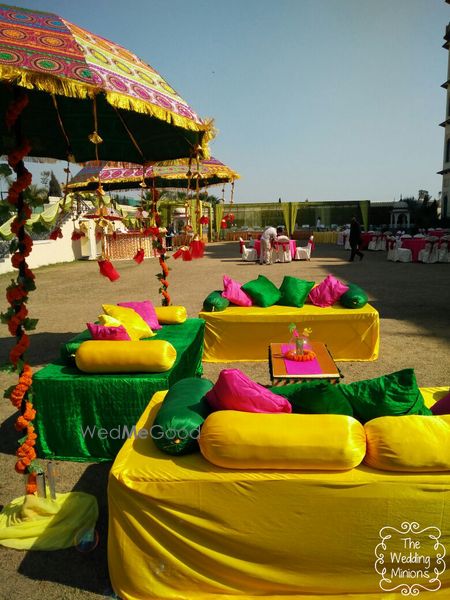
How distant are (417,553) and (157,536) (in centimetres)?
144

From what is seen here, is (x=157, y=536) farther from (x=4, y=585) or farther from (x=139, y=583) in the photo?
(x=4, y=585)

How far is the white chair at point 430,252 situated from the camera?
16.9 m

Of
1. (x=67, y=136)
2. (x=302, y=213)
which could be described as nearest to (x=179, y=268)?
(x=67, y=136)

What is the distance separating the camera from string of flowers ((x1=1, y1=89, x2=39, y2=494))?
2.81 metres

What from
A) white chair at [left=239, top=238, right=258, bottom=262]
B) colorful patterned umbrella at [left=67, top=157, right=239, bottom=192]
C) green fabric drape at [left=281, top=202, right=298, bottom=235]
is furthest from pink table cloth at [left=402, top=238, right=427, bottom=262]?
green fabric drape at [left=281, top=202, right=298, bottom=235]

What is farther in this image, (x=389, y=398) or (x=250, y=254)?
(x=250, y=254)

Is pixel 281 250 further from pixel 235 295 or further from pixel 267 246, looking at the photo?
pixel 235 295

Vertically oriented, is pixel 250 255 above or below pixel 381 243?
below

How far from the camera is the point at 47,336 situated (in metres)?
7.38

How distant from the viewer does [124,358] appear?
3676mm

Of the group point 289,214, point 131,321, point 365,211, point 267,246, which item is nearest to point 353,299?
point 131,321

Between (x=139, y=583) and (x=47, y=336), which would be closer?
(x=139, y=583)

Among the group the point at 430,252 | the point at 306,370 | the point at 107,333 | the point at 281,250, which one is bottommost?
the point at 306,370

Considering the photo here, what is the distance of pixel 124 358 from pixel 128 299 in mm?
7161
